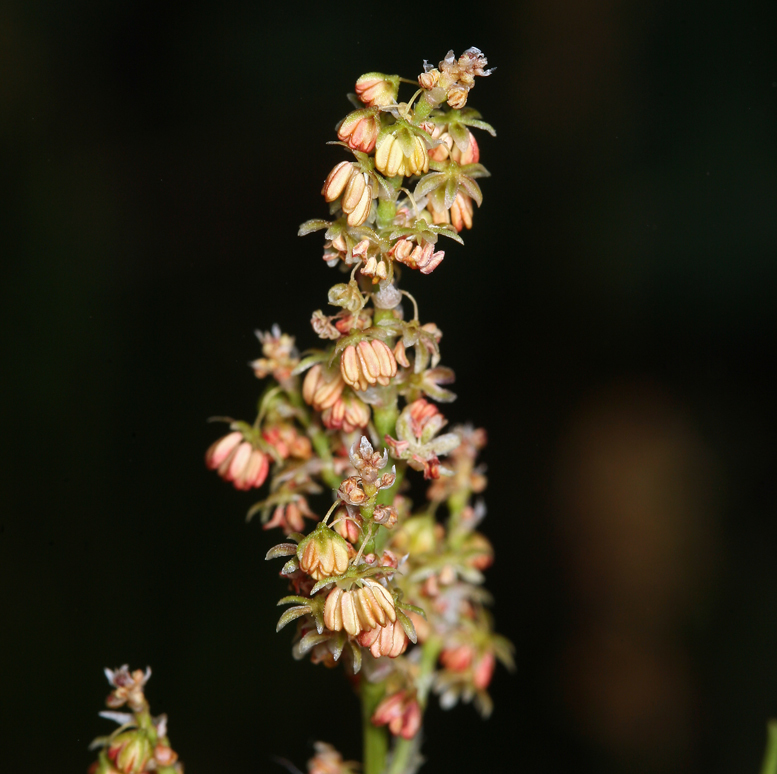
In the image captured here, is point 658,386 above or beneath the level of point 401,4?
beneath

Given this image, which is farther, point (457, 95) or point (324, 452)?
point (324, 452)

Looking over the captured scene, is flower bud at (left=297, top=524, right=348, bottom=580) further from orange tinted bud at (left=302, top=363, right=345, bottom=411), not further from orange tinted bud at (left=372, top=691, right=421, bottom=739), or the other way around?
orange tinted bud at (left=372, top=691, right=421, bottom=739)

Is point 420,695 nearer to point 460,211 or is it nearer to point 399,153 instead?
point 460,211

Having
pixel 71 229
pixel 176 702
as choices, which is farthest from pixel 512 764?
pixel 71 229

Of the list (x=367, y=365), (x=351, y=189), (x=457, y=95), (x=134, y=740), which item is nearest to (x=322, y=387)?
(x=367, y=365)

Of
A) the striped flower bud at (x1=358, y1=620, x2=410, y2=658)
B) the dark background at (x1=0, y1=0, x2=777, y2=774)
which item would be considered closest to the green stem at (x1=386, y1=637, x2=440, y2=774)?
the striped flower bud at (x1=358, y1=620, x2=410, y2=658)

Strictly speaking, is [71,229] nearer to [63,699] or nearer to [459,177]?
[63,699]
